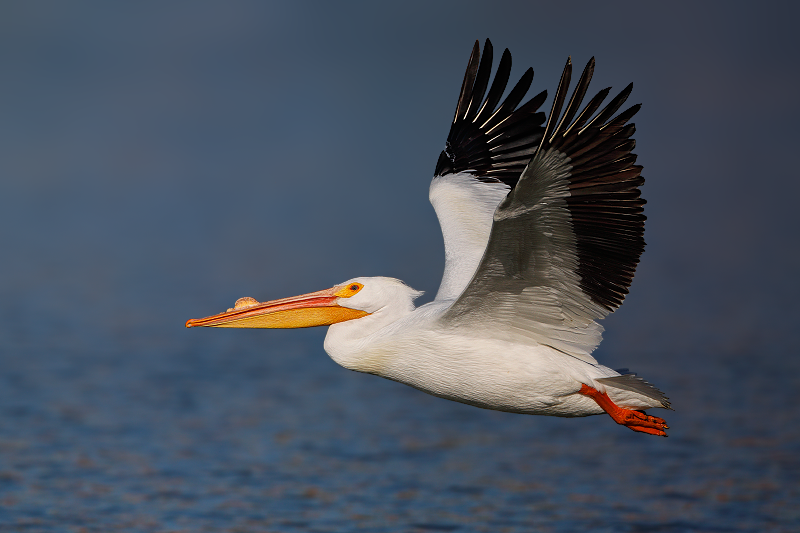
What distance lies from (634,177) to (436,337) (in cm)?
159

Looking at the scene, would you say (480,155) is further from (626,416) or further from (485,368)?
(626,416)

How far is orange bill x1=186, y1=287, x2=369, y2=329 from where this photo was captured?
21.6 ft

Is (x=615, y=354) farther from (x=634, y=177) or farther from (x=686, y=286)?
(x=634, y=177)

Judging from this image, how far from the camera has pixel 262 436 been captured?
1412 cm

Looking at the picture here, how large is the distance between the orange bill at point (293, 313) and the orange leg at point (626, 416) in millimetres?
1589

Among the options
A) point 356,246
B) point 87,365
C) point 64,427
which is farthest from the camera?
point 356,246

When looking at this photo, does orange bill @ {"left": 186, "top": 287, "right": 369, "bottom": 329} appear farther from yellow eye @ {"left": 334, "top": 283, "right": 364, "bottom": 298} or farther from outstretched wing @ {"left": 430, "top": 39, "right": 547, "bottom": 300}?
outstretched wing @ {"left": 430, "top": 39, "right": 547, "bottom": 300}

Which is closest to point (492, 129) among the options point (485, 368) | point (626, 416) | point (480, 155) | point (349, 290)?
point (480, 155)

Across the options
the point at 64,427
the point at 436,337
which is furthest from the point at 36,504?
the point at 436,337

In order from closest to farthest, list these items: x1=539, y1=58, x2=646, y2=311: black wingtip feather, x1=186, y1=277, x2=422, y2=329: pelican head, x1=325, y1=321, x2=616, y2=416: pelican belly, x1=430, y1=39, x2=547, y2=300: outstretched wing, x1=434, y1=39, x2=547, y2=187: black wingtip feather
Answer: x1=539, y1=58, x2=646, y2=311: black wingtip feather < x1=325, y1=321, x2=616, y2=416: pelican belly < x1=186, y1=277, x2=422, y2=329: pelican head < x1=430, y1=39, x2=547, y2=300: outstretched wing < x1=434, y1=39, x2=547, y2=187: black wingtip feather

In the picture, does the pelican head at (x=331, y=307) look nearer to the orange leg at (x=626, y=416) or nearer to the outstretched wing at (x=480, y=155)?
the outstretched wing at (x=480, y=155)

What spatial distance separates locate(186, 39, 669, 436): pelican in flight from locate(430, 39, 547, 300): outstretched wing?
0.10ft

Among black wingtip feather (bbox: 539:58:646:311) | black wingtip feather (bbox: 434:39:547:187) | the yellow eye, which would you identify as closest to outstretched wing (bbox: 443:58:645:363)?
black wingtip feather (bbox: 539:58:646:311)

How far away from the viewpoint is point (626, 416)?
6258 mm
